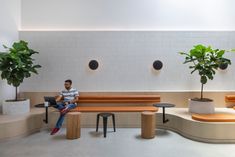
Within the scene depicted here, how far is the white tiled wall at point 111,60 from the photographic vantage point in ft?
19.1

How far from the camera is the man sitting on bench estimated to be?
4.81 m

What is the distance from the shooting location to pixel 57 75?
586 centimetres

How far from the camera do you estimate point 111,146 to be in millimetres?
3941

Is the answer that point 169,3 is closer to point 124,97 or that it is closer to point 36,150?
point 124,97

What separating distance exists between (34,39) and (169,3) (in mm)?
4083

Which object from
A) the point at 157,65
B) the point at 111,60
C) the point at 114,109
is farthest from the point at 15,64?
the point at 157,65

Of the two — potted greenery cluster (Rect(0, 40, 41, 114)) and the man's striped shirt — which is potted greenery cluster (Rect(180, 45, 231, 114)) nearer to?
the man's striped shirt

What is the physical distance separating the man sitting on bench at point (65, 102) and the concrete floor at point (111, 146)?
0.29 m

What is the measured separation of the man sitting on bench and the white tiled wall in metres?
0.70

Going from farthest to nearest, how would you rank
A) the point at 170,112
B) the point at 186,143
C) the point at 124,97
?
the point at 124,97 < the point at 170,112 < the point at 186,143

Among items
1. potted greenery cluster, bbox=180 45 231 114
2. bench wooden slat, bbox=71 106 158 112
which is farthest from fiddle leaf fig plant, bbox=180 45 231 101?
bench wooden slat, bbox=71 106 158 112

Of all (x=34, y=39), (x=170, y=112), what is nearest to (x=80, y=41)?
(x=34, y=39)

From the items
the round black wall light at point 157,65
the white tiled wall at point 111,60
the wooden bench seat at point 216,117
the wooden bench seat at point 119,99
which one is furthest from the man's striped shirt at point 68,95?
the wooden bench seat at point 216,117

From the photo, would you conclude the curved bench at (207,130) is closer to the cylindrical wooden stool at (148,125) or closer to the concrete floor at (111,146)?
the concrete floor at (111,146)
